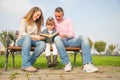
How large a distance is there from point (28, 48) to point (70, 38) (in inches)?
46.1

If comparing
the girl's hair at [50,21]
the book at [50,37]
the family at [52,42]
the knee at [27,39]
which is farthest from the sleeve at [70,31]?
the knee at [27,39]

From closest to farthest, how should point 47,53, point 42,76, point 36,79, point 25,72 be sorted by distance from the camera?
point 36,79
point 42,76
point 25,72
point 47,53

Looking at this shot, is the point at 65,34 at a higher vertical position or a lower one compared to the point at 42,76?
higher

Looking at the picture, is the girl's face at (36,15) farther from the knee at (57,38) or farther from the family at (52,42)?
the knee at (57,38)

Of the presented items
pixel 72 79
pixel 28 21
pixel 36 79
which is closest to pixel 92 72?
pixel 72 79

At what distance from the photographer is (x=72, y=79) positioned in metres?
4.75

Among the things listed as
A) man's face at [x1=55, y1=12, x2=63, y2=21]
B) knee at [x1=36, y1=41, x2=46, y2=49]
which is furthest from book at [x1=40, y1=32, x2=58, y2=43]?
man's face at [x1=55, y1=12, x2=63, y2=21]

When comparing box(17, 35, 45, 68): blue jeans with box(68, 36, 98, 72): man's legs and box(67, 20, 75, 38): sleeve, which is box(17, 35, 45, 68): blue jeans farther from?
box(68, 36, 98, 72): man's legs

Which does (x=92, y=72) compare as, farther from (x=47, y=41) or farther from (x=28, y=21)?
(x=28, y=21)

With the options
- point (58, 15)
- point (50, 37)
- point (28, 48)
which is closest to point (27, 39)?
point (28, 48)

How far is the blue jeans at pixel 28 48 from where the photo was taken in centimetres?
562

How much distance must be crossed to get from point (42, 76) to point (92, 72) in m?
1.23

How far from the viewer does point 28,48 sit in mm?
5668

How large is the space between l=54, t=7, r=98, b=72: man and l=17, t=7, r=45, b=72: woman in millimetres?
446
